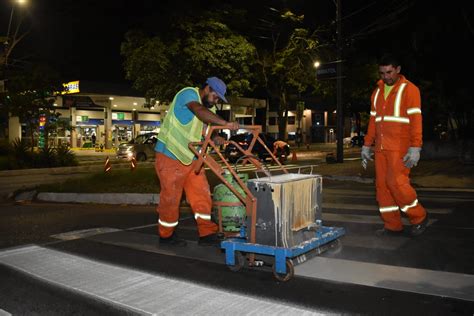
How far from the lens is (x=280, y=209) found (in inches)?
181

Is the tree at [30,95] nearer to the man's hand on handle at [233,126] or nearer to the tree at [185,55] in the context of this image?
the tree at [185,55]

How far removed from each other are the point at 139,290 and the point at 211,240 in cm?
169

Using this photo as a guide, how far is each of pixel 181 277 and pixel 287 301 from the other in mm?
1202

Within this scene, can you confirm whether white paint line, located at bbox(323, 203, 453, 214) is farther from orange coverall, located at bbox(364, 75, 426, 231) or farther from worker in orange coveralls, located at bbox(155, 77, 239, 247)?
worker in orange coveralls, located at bbox(155, 77, 239, 247)

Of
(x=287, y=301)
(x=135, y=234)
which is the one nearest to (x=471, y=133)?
(x=135, y=234)

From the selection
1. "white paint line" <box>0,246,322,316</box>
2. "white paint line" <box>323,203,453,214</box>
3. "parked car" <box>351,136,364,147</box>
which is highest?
"parked car" <box>351,136,364,147</box>

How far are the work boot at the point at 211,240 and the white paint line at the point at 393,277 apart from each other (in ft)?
4.13

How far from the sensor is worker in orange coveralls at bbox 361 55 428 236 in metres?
5.82

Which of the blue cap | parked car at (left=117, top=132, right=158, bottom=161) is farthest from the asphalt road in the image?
parked car at (left=117, top=132, right=158, bottom=161)

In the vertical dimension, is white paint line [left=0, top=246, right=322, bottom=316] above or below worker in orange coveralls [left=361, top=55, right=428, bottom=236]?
below

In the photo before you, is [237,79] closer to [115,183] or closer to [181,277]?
[115,183]

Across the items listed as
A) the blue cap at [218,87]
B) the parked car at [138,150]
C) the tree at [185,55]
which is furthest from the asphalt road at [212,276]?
the tree at [185,55]

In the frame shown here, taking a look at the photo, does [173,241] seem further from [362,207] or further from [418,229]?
[362,207]

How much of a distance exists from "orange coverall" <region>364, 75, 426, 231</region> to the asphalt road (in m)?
0.37
